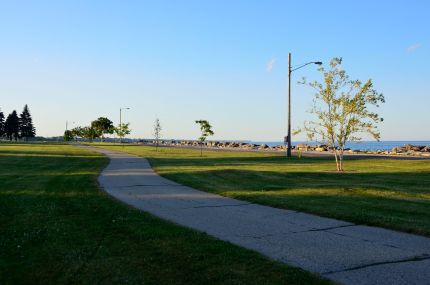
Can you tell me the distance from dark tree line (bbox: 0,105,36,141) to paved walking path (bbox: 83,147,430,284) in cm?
13127

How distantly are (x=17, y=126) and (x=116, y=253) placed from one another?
13856cm

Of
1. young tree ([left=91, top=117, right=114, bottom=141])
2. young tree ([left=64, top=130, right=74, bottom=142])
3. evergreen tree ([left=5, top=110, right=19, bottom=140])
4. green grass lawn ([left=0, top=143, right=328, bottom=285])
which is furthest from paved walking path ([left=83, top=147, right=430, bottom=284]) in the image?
evergreen tree ([left=5, top=110, right=19, bottom=140])

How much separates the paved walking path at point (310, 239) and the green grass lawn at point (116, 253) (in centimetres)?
41

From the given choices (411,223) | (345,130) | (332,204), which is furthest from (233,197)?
(345,130)

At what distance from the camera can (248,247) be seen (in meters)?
6.39

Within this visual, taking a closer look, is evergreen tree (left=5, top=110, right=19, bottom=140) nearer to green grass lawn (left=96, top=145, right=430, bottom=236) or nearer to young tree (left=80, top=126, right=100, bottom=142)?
young tree (left=80, top=126, right=100, bottom=142)

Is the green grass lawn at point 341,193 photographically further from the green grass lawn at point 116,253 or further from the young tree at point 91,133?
the young tree at point 91,133

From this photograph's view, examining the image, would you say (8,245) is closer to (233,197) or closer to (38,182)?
(233,197)

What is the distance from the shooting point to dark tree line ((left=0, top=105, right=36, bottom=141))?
130m

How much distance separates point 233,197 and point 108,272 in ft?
22.8

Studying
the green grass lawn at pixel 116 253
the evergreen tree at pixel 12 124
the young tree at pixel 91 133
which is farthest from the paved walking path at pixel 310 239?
the evergreen tree at pixel 12 124

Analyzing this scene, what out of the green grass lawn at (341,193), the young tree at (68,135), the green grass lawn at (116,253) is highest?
the young tree at (68,135)

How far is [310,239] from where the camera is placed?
695cm

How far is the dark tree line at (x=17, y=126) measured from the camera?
426 ft
